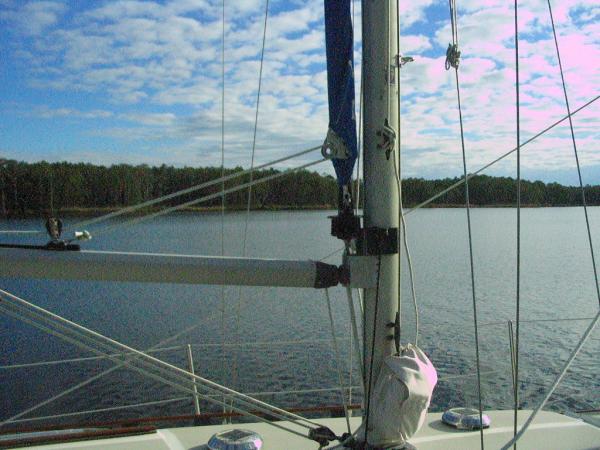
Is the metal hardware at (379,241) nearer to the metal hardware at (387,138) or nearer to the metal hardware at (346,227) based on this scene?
the metal hardware at (346,227)

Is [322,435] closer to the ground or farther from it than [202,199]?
closer to the ground

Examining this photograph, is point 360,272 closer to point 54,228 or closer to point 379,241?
point 379,241

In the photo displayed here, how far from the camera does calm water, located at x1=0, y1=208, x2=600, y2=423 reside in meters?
6.30

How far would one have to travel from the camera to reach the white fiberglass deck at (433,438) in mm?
2398

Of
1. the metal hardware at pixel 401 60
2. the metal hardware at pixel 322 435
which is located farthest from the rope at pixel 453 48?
the metal hardware at pixel 322 435

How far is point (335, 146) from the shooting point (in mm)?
1997

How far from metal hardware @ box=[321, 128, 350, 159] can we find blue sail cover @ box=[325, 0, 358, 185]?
12mm

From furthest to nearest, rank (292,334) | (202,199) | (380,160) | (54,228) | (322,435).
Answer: (292,334)
(202,199)
(322,435)
(380,160)
(54,228)

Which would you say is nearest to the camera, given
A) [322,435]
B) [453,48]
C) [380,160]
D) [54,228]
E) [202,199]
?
[54,228]

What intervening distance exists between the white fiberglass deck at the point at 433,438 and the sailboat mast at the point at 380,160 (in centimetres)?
72

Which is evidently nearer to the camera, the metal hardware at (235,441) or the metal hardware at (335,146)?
the metal hardware at (335,146)

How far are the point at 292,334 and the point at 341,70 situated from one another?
7.20 meters

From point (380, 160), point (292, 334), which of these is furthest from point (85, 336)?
point (292, 334)

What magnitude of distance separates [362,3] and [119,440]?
204 centimetres
